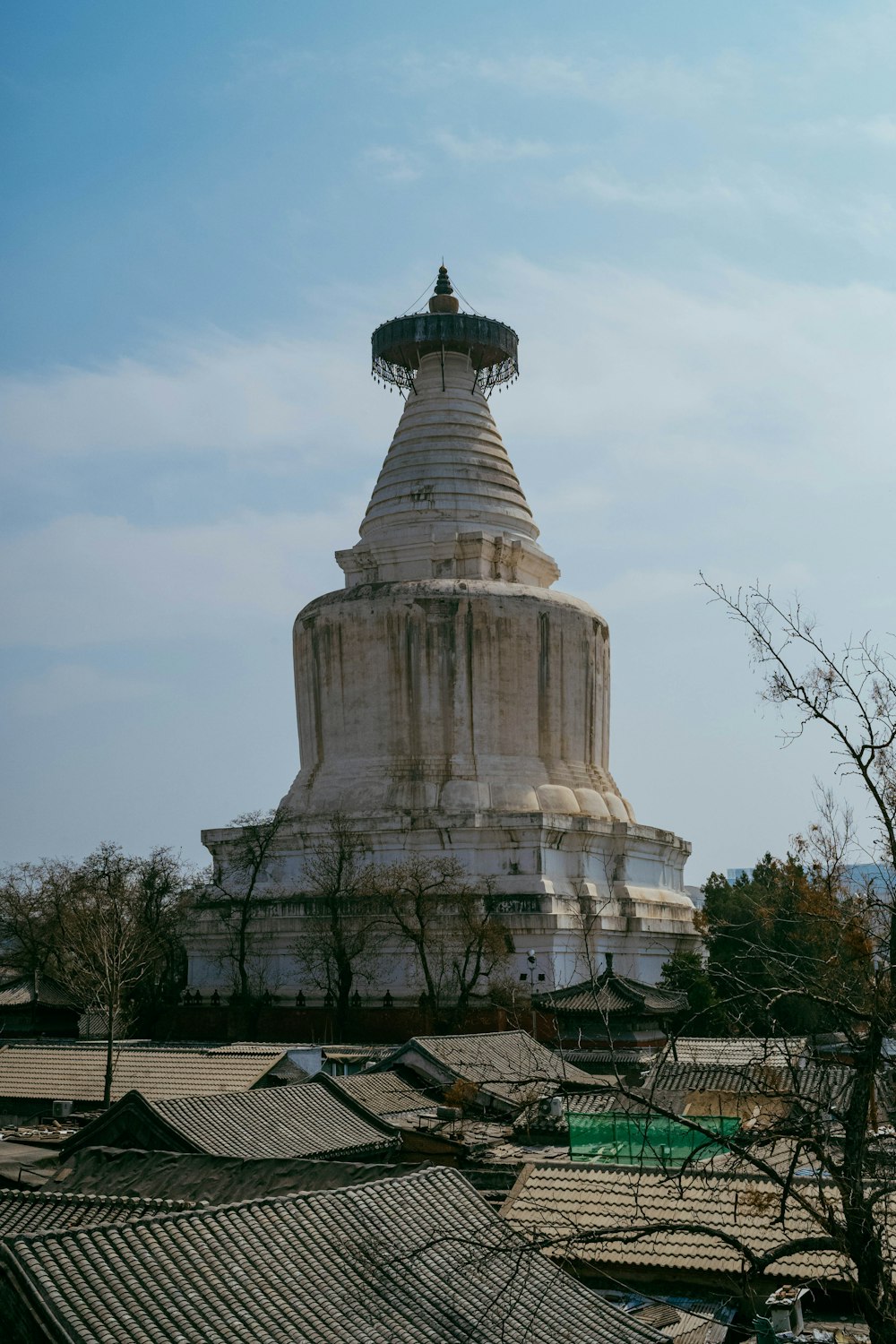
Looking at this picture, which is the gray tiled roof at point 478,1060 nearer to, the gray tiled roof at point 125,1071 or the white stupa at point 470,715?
the gray tiled roof at point 125,1071

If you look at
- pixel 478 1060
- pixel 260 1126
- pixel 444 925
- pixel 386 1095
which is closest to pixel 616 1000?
pixel 444 925

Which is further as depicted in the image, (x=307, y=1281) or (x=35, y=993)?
(x=35, y=993)

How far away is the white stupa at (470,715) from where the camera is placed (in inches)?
1647

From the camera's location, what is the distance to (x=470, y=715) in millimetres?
45219

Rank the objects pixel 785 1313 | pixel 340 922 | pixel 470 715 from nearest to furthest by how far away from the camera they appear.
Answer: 1. pixel 785 1313
2. pixel 340 922
3. pixel 470 715

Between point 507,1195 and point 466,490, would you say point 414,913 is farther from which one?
point 507,1195

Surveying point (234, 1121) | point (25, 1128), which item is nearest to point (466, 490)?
point (25, 1128)

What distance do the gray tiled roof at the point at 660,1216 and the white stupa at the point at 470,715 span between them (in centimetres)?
2197

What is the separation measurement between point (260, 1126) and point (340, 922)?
69.1 ft

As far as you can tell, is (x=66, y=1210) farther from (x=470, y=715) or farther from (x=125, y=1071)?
(x=470, y=715)

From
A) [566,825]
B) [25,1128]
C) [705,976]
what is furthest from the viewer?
[566,825]

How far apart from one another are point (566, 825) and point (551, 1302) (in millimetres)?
30980

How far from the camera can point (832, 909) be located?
32.0 feet

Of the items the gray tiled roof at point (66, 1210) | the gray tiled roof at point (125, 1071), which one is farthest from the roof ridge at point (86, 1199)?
the gray tiled roof at point (125, 1071)
